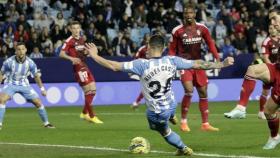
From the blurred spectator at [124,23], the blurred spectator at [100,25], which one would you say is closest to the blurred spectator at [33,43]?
the blurred spectator at [100,25]

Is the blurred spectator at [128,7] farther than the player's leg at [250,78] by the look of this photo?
Yes

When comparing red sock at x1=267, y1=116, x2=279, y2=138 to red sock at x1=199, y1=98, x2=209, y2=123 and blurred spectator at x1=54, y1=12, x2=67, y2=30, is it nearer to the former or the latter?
red sock at x1=199, y1=98, x2=209, y2=123

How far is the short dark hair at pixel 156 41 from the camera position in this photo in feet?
A: 37.0

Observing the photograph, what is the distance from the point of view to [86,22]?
30.5 meters

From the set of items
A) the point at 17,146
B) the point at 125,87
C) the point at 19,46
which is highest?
the point at 19,46

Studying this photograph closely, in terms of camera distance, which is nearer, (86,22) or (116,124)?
(116,124)

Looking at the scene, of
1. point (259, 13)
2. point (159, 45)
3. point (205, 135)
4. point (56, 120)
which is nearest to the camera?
point (159, 45)

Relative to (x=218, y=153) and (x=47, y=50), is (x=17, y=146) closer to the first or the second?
(x=218, y=153)

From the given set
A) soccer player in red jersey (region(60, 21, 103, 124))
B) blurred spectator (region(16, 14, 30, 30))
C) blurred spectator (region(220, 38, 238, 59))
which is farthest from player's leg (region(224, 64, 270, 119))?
blurred spectator (region(220, 38, 238, 59))

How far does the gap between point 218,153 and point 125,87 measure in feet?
54.4

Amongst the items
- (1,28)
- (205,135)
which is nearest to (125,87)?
(1,28)

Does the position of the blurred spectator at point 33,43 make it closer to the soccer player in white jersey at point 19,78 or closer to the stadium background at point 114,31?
the stadium background at point 114,31

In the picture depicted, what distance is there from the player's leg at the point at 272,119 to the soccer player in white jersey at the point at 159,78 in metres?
1.19

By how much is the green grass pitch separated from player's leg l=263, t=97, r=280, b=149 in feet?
0.56
